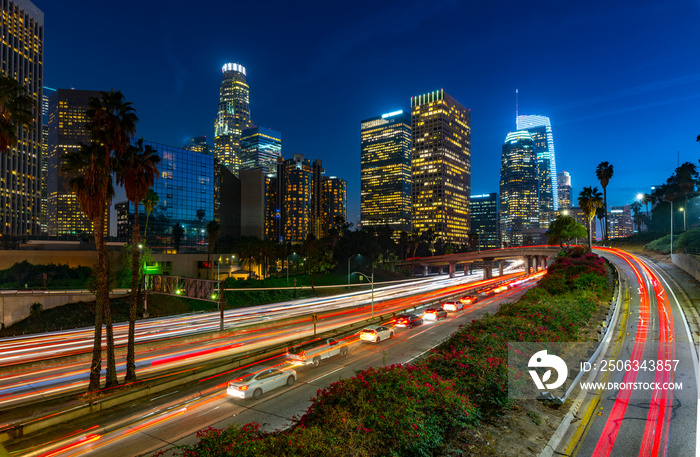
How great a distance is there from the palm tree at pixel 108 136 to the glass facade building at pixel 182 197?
72.6 meters

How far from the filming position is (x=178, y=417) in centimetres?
1633

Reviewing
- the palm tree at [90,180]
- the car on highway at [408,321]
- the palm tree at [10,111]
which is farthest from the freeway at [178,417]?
the palm tree at [10,111]

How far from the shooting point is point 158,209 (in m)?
91.0

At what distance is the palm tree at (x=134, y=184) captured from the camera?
2192 cm

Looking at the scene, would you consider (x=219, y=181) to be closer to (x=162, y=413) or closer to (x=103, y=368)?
(x=103, y=368)

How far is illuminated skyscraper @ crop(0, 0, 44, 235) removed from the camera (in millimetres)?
115750

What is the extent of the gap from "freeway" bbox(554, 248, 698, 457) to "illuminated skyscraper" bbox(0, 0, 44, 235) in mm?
158097

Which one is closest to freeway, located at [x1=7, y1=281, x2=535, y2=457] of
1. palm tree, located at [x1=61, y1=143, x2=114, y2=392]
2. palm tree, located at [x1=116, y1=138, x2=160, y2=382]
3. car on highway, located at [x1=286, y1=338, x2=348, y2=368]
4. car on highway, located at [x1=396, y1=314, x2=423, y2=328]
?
car on highway, located at [x1=286, y1=338, x2=348, y2=368]

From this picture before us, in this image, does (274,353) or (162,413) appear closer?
(162,413)

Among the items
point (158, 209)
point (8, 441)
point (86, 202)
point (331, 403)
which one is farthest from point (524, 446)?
point (158, 209)

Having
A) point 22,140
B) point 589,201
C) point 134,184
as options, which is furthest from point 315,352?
point 22,140

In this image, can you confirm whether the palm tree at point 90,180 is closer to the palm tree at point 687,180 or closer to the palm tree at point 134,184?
the palm tree at point 134,184

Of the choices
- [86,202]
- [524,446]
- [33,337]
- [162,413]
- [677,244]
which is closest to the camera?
[524,446]

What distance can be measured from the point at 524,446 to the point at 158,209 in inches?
3885
